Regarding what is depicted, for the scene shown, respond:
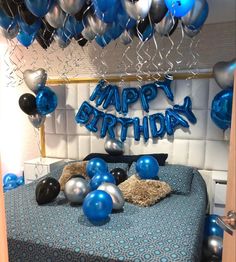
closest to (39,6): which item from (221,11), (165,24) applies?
(165,24)

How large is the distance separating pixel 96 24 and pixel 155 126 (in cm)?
134

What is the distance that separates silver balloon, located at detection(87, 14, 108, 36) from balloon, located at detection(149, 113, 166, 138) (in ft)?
3.97

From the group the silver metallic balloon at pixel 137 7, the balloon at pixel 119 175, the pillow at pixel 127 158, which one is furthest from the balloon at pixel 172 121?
the silver metallic balloon at pixel 137 7

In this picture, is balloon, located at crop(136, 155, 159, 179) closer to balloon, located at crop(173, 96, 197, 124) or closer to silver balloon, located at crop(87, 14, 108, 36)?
balloon, located at crop(173, 96, 197, 124)

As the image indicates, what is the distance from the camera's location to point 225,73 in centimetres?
219

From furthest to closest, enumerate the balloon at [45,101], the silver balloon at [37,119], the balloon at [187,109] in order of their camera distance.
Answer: the silver balloon at [37,119] → the balloon at [45,101] → the balloon at [187,109]

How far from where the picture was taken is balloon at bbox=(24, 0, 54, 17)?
5.37 ft

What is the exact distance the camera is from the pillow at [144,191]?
6.73ft

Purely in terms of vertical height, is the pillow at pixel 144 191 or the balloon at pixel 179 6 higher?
the balloon at pixel 179 6

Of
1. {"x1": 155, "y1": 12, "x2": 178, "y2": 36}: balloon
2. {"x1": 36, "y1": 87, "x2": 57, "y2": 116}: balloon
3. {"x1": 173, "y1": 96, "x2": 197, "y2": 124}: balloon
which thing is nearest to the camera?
{"x1": 155, "y1": 12, "x2": 178, "y2": 36}: balloon

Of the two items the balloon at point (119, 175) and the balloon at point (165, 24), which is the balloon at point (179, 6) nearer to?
the balloon at point (165, 24)

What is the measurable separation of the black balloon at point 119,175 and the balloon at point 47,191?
0.55 metres

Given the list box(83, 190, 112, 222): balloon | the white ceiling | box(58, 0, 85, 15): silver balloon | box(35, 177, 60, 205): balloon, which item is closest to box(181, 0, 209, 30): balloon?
the white ceiling

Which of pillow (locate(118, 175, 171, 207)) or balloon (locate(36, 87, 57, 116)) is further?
balloon (locate(36, 87, 57, 116))
